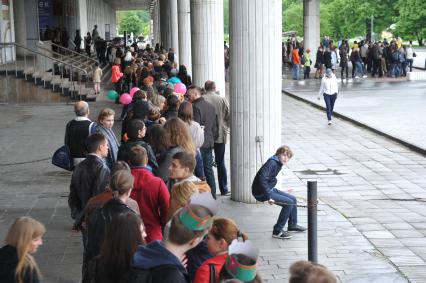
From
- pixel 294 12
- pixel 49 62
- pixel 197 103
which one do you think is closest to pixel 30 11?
pixel 49 62

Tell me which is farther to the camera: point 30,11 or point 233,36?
point 30,11

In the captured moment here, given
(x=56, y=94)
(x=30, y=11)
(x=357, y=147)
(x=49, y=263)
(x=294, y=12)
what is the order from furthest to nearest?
(x=294, y=12), (x=30, y=11), (x=56, y=94), (x=357, y=147), (x=49, y=263)

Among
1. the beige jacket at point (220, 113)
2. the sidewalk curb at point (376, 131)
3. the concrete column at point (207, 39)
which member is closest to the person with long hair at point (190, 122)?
the beige jacket at point (220, 113)

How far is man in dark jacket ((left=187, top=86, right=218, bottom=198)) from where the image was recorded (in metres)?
12.4

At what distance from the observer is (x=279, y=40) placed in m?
12.3

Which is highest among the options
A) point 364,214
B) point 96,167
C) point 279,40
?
point 279,40

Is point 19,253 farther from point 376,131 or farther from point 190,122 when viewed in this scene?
point 376,131

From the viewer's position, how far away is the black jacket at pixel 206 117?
41.2ft

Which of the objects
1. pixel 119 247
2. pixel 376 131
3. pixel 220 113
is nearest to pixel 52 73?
pixel 376 131

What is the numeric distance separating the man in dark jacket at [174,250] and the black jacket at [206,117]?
7763 mm

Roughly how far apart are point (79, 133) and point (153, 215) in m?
4.06

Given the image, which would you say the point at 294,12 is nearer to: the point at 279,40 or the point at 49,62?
the point at 49,62

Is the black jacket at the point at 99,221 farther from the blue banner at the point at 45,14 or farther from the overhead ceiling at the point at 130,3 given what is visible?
the overhead ceiling at the point at 130,3

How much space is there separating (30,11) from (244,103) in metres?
33.4
